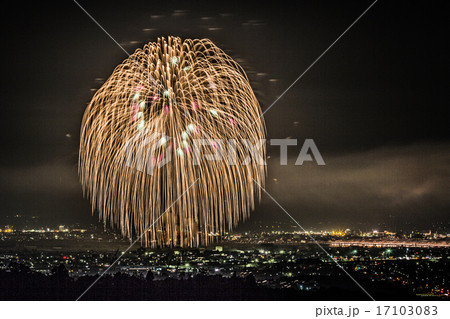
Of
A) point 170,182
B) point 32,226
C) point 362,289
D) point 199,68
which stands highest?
point 199,68

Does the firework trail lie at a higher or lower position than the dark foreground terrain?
higher

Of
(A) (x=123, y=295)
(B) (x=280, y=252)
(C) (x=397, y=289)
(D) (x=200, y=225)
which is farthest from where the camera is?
(B) (x=280, y=252)

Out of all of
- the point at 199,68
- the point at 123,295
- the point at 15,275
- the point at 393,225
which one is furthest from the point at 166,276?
the point at 393,225

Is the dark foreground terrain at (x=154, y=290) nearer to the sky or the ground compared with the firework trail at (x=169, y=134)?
nearer to the ground

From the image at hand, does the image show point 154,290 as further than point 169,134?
Yes

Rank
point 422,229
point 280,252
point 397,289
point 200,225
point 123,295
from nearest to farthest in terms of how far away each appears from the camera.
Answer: point 200,225
point 123,295
point 397,289
point 280,252
point 422,229

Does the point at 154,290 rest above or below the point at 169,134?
below
